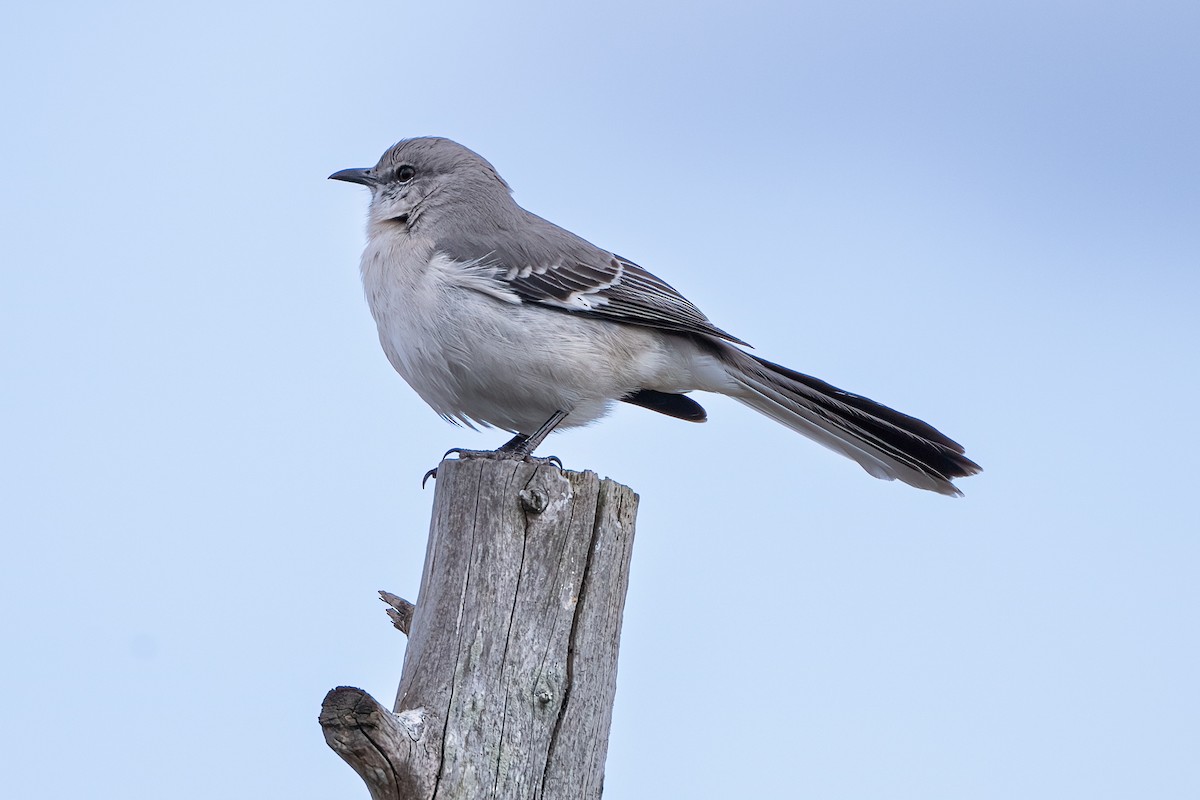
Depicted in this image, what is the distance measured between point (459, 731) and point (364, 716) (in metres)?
0.46

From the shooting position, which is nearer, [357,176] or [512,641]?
[512,641]

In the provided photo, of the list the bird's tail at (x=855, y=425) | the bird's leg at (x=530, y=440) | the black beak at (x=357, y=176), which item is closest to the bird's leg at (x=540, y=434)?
the bird's leg at (x=530, y=440)

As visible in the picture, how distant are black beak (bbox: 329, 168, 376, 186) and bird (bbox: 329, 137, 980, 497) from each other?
0.17 meters

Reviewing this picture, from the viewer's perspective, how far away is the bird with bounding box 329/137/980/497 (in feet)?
18.1

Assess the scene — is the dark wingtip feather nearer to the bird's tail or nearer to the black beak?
the bird's tail

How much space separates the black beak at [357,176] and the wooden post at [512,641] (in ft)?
10.1

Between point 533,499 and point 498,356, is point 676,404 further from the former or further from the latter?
point 533,499

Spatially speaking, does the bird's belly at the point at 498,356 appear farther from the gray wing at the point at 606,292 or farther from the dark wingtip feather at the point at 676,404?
the dark wingtip feather at the point at 676,404

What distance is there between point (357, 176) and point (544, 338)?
195 cm

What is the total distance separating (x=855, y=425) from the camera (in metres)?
6.00

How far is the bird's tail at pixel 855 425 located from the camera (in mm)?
5867

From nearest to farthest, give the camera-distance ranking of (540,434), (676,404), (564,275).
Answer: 1. (540,434)
2. (564,275)
3. (676,404)

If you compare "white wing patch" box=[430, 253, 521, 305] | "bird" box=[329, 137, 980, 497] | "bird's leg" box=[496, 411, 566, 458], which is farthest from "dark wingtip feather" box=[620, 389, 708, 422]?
"white wing patch" box=[430, 253, 521, 305]

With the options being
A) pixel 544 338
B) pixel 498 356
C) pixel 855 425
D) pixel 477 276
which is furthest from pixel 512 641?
pixel 855 425
